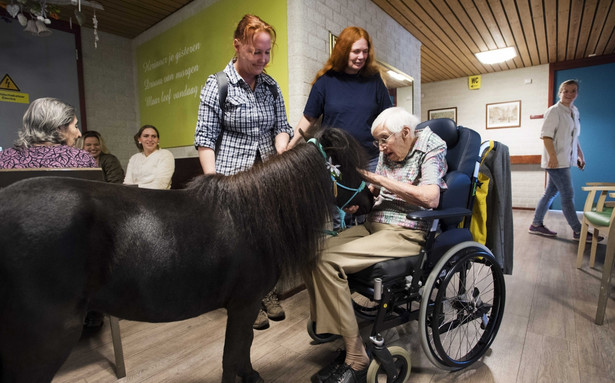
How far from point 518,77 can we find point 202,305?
315 inches

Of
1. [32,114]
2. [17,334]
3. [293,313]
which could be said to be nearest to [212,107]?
[32,114]

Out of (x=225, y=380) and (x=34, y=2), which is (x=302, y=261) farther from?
(x=34, y=2)

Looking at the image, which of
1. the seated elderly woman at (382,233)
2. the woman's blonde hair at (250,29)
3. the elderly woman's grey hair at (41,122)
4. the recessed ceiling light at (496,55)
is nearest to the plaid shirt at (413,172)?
the seated elderly woman at (382,233)

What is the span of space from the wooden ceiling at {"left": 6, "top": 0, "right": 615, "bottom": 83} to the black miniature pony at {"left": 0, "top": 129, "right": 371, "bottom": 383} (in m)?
3.06

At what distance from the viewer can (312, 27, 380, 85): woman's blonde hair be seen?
2018 millimetres

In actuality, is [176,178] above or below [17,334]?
above

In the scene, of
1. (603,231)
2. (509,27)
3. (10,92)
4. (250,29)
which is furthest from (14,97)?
(509,27)

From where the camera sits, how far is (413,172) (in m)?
1.51

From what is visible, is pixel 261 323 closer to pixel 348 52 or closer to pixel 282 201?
pixel 282 201

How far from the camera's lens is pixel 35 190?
30.1 inches

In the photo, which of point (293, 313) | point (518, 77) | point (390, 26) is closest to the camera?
point (293, 313)

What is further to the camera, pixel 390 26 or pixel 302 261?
pixel 390 26

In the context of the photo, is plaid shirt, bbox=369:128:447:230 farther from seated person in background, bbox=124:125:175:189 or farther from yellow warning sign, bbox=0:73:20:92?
yellow warning sign, bbox=0:73:20:92

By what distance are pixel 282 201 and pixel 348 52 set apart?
142cm
